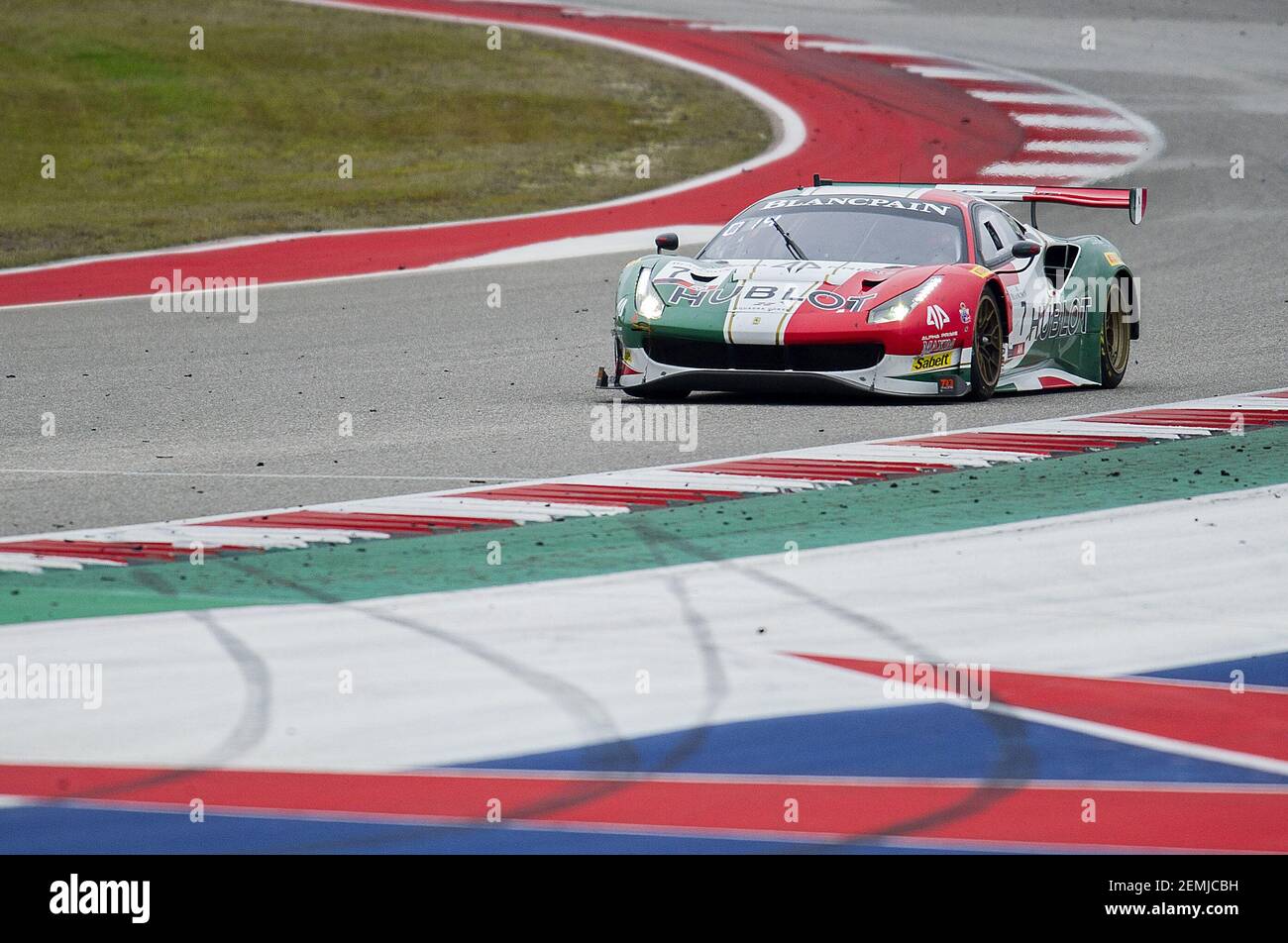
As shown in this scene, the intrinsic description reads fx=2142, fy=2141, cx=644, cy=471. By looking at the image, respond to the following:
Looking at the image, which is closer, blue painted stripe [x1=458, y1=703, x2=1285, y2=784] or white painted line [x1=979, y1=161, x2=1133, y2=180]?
blue painted stripe [x1=458, y1=703, x2=1285, y2=784]

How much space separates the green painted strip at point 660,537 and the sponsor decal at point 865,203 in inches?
99.7

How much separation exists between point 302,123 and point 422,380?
47.5 ft

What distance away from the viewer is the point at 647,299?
10.6 m

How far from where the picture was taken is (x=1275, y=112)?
25.8 meters

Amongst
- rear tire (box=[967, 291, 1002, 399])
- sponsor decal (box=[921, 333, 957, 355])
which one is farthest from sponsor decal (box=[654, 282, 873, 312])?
rear tire (box=[967, 291, 1002, 399])

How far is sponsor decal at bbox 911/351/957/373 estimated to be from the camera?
10.3 meters

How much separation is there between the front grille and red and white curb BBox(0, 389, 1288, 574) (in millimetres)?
837

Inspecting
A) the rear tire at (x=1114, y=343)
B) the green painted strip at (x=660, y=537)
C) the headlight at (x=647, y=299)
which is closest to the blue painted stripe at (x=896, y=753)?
the green painted strip at (x=660, y=537)

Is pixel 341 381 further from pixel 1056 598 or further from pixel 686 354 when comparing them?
pixel 1056 598

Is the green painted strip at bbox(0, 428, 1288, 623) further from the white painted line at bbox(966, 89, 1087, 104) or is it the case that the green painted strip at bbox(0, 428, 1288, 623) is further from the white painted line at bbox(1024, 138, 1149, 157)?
the white painted line at bbox(966, 89, 1087, 104)

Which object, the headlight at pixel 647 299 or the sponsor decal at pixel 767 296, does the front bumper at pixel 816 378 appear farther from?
the sponsor decal at pixel 767 296

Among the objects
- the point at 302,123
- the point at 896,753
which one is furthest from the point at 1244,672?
the point at 302,123

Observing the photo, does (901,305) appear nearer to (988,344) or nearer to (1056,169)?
(988,344)
